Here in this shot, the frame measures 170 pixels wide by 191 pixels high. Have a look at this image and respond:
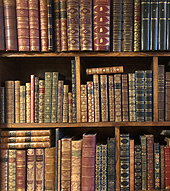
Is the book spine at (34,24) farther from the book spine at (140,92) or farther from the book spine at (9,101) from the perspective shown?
the book spine at (140,92)

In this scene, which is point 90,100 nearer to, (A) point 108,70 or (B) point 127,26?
(A) point 108,70

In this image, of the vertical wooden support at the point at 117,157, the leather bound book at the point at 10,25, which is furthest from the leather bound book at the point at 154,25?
the leather bound book at the point at 10,25

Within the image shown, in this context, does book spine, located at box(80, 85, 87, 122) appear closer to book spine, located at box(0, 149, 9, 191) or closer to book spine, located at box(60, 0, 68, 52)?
book spine, located at box(60, 0, 68, 52)

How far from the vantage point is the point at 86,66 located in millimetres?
1673

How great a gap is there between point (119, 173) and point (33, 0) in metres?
1.20

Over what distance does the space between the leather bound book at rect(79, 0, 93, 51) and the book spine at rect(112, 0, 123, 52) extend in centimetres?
15

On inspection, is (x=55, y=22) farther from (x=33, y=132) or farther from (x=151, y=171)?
(x=151, y=171)

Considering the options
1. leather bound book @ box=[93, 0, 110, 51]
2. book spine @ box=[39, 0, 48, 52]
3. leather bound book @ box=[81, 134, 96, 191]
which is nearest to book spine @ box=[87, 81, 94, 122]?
leather bound book @ box=[81, 134, 96, 191]

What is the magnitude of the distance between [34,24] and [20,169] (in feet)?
2.97

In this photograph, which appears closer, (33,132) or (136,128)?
(33,132)


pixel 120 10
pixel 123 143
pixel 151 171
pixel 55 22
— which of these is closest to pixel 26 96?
pixel 55 22

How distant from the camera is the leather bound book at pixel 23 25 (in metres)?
1.37

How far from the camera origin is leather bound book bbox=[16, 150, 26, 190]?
1.41m

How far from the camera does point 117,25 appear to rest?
138 cm
